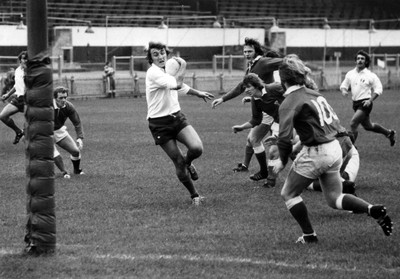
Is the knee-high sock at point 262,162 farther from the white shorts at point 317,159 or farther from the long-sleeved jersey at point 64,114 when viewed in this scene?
the white shorts at point 317,159

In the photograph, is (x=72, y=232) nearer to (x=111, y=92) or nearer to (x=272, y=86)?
(x=272, y=86)

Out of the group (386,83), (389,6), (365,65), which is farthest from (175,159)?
(389,6)

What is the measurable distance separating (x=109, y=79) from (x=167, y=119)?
98.3ft

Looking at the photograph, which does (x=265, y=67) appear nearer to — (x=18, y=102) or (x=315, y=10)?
(x=18, y=102)

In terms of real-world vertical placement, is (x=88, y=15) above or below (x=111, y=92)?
above

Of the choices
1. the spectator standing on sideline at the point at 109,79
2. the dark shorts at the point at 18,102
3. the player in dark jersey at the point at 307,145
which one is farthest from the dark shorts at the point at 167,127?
the spectator standing on sideline at the point at 109,79

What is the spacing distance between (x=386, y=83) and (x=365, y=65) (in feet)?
112

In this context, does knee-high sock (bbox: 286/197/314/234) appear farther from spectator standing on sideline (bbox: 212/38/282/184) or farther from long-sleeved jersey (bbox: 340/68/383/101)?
long-sleeved jersey (bbox: 340/68/383/101)

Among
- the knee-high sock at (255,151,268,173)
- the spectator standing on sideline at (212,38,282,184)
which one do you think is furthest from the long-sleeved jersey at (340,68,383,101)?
the knee-high sock at (255,151,268,173)

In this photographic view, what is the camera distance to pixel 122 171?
49.3 ft

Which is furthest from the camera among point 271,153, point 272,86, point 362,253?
point 271,153

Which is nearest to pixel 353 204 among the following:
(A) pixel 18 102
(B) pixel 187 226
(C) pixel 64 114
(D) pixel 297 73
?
(D) pixel 297 73

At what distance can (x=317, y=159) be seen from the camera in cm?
841

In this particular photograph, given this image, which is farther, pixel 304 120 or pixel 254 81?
pixel 254 81
